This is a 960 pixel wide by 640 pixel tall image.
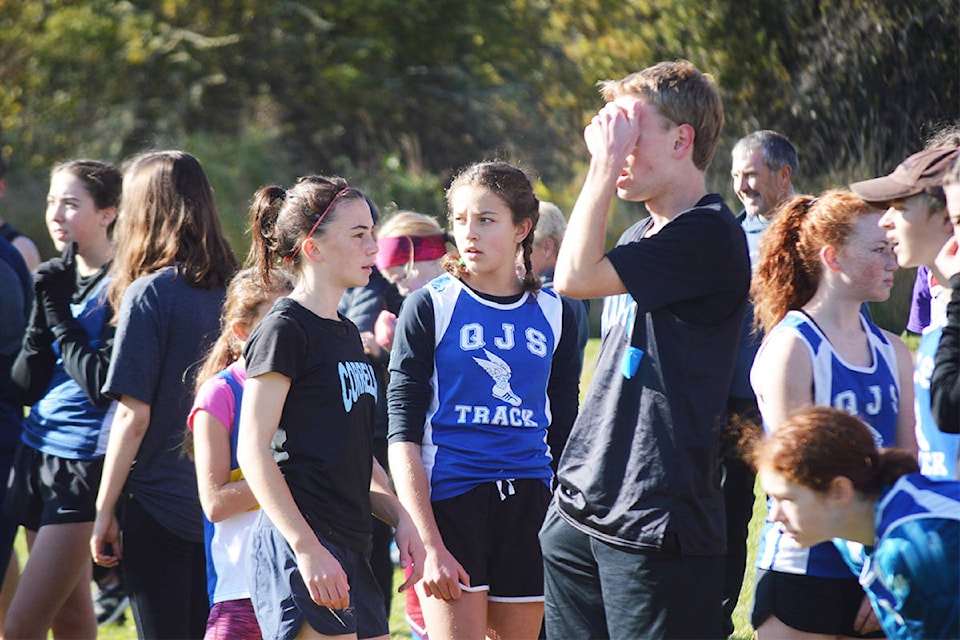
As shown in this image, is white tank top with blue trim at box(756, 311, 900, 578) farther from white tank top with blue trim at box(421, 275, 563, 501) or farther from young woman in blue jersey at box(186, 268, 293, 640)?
young woman in blue jersey at box(186, 268, 293, 640)

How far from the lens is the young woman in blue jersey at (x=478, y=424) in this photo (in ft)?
11.1

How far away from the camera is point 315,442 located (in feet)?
10.0

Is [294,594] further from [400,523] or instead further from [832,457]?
[832,457]

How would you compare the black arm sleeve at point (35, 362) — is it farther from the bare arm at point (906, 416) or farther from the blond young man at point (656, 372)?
the bare arm at point (906, 416)

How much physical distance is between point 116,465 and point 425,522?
3.85 feet

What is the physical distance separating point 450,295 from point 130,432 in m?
1.22

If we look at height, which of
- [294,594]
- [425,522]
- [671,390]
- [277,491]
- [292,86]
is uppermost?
[292,86]

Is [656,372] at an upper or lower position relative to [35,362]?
lower

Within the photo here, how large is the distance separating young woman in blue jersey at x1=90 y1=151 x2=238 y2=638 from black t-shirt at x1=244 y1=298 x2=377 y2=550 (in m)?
0.88

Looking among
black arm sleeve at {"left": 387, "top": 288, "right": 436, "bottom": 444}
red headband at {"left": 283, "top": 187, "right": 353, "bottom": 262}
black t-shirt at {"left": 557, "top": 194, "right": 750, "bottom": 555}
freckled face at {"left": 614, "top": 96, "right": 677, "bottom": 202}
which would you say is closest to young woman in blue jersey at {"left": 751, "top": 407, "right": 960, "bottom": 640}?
black t-shirt at {"left": 557, "top": 194, "right": 750, "bottom": 555}

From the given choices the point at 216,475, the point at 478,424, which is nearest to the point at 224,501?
the point at 216,475

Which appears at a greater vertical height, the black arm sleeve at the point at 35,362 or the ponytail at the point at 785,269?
the ponytail at the point at 785,269

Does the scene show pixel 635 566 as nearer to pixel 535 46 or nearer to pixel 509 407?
pixel 509 407

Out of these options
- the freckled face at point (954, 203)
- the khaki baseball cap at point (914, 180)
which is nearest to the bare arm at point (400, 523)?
the khaki baseball cap at point (914, 180)
